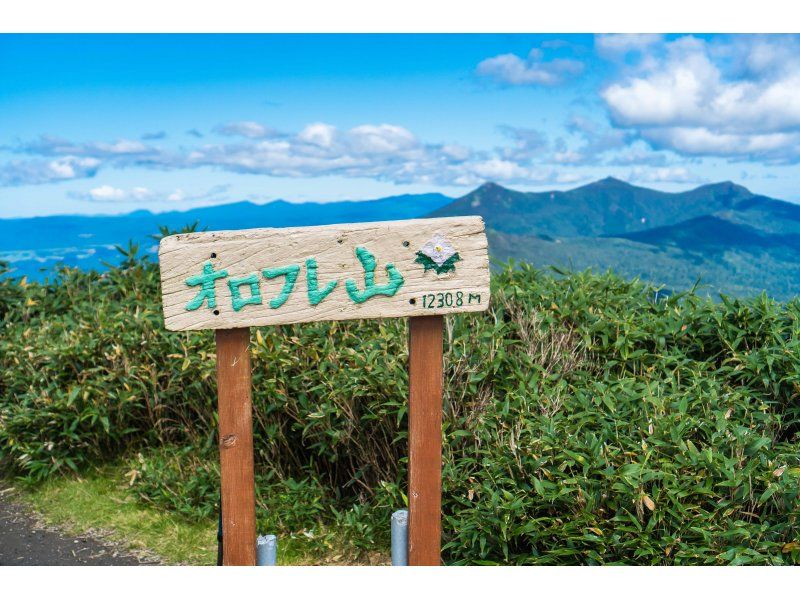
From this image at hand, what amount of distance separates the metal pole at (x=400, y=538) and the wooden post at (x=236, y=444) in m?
0.57

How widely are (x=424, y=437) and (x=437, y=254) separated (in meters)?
0.73

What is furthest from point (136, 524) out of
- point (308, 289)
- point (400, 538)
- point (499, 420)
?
point (308, 289)

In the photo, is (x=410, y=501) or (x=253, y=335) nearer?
(x=410, y=501)

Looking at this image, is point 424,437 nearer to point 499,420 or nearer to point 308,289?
point 308,289

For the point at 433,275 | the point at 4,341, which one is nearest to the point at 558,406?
the point at 433,275

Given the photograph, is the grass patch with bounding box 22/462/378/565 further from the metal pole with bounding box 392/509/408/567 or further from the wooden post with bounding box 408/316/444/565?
the wooden post with bounding box 408/316/444/565

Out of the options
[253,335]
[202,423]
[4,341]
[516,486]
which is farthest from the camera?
[4,341]

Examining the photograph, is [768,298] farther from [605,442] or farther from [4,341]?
[4,341]

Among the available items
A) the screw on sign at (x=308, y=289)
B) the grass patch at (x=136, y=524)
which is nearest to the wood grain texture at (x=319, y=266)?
the screw on sign at (x=308, y=289)

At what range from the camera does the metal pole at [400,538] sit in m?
3.39

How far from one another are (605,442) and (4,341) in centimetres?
455

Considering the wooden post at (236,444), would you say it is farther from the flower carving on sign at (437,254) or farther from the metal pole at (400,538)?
the flower carving on sign at (437,254)

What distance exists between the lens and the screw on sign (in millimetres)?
3121

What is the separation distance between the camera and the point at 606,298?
532 centimetres
